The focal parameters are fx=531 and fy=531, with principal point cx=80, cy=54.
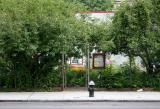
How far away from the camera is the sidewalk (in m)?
23.5

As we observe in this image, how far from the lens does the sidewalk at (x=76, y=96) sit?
23531mm

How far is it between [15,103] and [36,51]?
5.36m

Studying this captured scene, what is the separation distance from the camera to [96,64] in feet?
97.4

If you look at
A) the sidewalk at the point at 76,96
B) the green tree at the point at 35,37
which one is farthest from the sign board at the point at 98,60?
the sidewalk at the point at 76,96

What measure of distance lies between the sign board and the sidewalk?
282 centimetres

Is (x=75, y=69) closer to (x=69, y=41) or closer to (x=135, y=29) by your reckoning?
(x=69, y=41)

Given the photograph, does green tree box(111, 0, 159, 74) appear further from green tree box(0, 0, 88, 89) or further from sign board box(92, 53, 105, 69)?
green tree box(0, 0, 88, 89)

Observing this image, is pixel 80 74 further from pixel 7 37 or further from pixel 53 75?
pixel 7 37

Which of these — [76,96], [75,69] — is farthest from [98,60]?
[76,96]

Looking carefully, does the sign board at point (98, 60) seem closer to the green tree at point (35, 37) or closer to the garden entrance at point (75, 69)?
the garden entrance at point (75, 69)

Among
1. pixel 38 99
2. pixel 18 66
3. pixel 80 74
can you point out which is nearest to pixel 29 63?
pixel 18 66

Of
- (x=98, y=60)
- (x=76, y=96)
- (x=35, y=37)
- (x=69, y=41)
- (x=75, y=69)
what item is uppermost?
(x=35, y=37)

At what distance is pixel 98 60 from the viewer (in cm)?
2958

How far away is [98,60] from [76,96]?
515 centimetres
